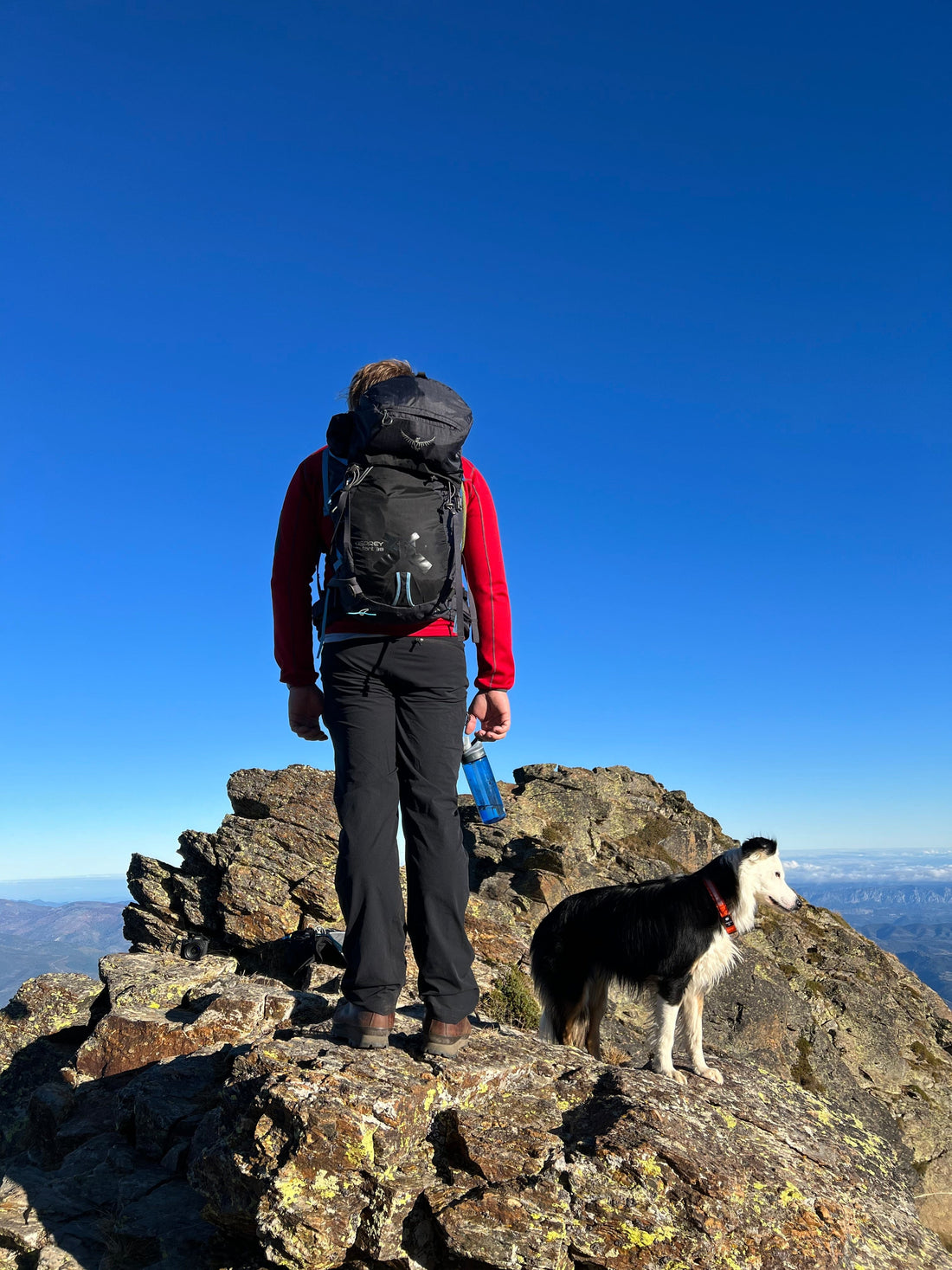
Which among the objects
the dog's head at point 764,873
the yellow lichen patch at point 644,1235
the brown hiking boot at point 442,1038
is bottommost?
the yellow lichen patch at point 644,1235

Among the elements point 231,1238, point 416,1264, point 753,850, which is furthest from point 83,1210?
point 753,850

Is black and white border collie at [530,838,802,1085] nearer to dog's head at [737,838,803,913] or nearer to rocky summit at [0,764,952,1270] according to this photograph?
dog's head at [737,838,803,913]

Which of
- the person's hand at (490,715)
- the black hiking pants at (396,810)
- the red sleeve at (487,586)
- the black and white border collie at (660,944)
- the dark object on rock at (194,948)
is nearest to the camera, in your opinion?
the black hiking pants at (396,810)

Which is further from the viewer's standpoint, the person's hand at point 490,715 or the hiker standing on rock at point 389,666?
A: the person's hand at point 490,715

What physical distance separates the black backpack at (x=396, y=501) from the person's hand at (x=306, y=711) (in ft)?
2.22

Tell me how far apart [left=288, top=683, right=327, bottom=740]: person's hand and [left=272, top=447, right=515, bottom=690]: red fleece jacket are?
66 millimetres

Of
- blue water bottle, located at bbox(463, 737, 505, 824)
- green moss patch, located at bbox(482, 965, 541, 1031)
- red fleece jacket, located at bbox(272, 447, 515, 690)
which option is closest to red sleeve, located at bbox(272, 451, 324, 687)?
red fleece jacket, located at bbox(272, 447, 515, 690)

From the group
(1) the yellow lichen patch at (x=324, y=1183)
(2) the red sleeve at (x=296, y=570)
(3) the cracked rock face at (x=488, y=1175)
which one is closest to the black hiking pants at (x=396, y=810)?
(2) the red sleeve at (x=296, y=570)

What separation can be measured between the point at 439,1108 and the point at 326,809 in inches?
503

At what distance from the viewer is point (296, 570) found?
19.4 feet

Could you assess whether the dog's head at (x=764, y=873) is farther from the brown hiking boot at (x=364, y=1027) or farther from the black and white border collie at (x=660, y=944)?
the brown hiking boot at (x=364, y=1027)

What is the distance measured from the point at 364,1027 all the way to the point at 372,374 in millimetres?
4508

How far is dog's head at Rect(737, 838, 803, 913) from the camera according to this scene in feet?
25.6

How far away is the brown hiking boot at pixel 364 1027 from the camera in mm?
5527
